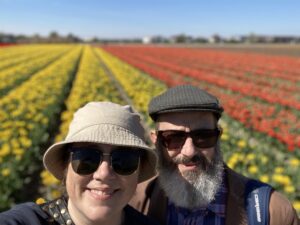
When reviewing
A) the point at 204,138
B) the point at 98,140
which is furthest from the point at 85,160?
the point at 204,138

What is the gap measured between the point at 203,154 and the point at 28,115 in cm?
676

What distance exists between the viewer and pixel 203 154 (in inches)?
84.9

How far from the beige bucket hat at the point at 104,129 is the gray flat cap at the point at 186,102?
295mm

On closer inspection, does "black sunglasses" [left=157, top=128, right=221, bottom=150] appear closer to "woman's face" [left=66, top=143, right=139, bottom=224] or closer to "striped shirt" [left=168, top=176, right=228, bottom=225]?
"striped shirt" [left=168, top=176, right=228, bottom=225]

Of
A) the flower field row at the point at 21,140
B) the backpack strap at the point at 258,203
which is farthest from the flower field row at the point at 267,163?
the flower field row at the point at 21,140

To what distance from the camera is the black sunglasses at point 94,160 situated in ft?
5.61

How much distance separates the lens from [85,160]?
171cm

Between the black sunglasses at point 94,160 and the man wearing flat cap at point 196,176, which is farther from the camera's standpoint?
the man wearing flat cap at point 196,176

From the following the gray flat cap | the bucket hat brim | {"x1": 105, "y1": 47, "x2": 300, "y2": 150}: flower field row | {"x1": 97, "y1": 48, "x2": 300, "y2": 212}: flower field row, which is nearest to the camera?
the bucket hat brim

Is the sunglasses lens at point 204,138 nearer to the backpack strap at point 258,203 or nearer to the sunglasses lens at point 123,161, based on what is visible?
the backpack strap at point 258,203

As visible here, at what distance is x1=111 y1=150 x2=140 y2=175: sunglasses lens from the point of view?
1719 millimetres

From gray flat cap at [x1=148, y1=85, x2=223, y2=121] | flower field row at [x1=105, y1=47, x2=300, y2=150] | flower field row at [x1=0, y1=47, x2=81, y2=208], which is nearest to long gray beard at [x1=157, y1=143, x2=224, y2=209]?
gray flat cap at [x1=148, y1=85, x2=223, y2=121]

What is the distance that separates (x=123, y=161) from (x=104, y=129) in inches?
7.2

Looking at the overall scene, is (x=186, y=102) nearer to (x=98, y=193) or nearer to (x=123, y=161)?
(x=123, y=161)
